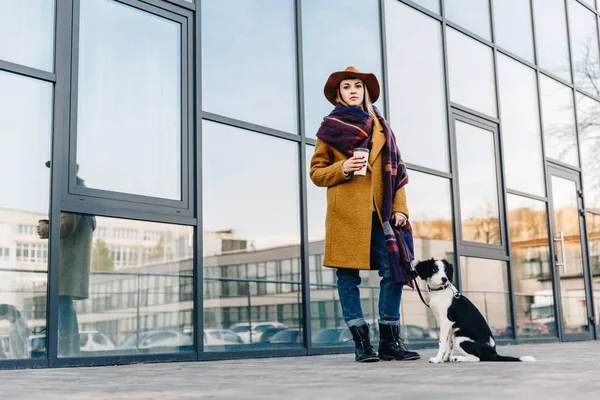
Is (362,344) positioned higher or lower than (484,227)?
lower

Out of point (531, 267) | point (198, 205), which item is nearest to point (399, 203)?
point (198, 205)

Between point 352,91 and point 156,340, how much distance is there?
1907 millimetres

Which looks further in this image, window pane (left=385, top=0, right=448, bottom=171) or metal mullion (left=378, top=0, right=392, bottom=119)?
window pane (left=385, top=0, right=448, bottom=171)

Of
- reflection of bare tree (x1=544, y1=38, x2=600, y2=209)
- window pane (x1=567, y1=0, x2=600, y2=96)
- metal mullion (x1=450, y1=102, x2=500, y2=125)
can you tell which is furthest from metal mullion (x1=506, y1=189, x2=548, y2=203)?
window pane (x1=567, y1=0, x2=600, y2=96)

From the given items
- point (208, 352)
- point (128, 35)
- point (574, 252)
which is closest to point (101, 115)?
point (128, 35)

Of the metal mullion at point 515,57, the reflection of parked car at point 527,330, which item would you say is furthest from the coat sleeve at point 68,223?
the metal mullion at point 515,57

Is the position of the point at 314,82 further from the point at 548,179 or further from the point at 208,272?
the point at 548,179

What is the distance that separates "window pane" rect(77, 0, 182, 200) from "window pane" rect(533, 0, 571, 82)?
18.4 ft

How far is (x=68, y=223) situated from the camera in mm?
4352

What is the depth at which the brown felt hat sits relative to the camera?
429cm

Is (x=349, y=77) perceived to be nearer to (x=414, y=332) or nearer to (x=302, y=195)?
(x=302, y=195)

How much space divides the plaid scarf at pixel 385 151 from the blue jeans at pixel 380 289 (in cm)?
8

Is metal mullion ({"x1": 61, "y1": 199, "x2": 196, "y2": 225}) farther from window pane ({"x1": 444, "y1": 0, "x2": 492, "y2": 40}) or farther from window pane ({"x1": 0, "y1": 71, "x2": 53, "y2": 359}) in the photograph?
window pane ({"x1": 444, "y1": 0, "x2": 492, "y2": 40})

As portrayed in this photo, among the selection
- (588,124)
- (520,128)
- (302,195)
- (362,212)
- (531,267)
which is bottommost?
(531,267)
